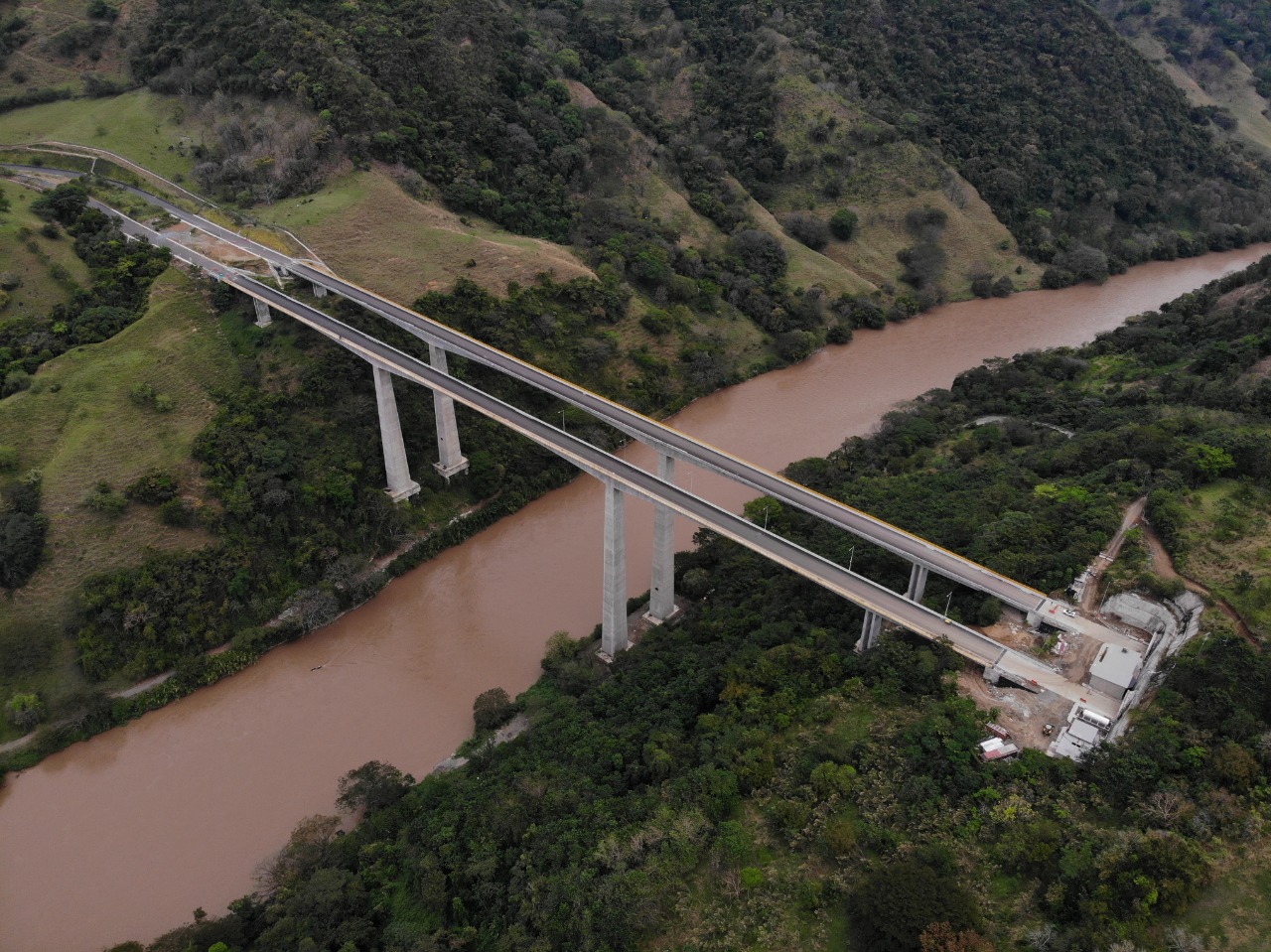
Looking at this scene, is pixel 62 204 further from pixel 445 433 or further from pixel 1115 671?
pixel 1115 671

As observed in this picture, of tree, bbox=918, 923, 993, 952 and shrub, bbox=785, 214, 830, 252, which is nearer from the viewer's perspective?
tree, bbox=918, 923, 993, 952

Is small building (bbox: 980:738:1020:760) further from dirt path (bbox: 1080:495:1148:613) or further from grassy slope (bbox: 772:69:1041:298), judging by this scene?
grassy slope (bbox: 772:69:1041:298)

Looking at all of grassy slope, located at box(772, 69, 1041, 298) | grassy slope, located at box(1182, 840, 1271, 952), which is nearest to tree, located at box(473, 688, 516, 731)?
grassy slope, located at box(1182, 840, 1271, 952)

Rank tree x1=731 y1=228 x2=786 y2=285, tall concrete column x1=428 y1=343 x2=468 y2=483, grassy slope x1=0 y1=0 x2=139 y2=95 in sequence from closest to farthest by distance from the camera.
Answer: tall concrete column x1=428 y1=343 x2=468 y2=483 → tree x1=731 y1=228 x2=786 y2=285 → grassy slope x1=0 y1=0 x2=139 y2=95

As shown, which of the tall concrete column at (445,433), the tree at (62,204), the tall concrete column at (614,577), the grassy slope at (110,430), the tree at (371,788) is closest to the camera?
the tree at (371,788)

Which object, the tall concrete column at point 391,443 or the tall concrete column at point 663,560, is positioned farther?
the tall concrete column at point 391,443

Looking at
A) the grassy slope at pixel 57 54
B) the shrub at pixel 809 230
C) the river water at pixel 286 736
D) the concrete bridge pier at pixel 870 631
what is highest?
the grassy slope at pixel 57 54

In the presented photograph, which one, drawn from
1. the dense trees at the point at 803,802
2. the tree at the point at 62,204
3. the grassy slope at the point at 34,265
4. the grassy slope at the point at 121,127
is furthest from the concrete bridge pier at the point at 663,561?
the grassy slope at the point at 121,127

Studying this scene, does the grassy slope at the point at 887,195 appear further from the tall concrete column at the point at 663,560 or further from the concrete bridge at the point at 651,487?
the tall concrete column at the point at 663,560
